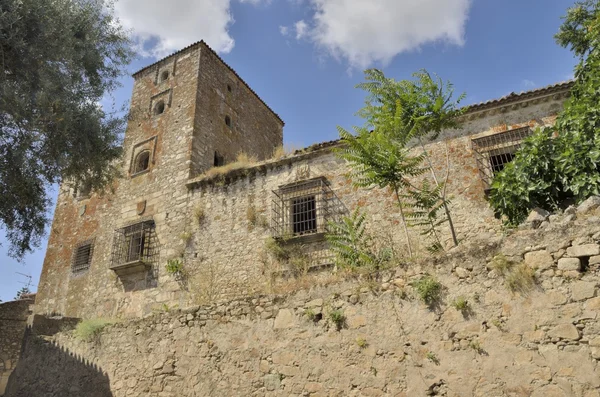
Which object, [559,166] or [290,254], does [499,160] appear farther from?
[290,254]

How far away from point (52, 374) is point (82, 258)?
288 inches

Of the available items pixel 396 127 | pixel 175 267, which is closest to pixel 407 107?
pixel 396 127

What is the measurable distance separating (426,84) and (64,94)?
8131 mm

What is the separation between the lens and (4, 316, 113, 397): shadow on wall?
899 cm

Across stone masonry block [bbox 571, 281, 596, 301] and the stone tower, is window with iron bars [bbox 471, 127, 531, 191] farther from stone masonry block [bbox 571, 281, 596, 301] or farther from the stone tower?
the stone tower

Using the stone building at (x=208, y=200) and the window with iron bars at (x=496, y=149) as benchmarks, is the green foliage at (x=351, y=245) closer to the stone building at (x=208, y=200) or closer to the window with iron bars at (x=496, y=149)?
the stone building at (x=208, y=200)

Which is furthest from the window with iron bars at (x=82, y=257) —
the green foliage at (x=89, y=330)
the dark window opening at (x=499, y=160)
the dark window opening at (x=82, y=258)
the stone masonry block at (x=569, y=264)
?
the stone masonry block at (x=569, y=264)

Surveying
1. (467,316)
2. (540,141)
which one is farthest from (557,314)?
(540,141)

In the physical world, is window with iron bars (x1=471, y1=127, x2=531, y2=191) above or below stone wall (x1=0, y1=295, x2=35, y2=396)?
above

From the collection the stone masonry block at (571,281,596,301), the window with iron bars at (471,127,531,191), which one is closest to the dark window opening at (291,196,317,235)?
the window with iron bars at (471,127,531,191)

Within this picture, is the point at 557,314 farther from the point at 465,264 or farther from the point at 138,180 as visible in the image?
the point at 138,180

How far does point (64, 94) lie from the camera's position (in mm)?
10648

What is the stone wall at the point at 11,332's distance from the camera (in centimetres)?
1366

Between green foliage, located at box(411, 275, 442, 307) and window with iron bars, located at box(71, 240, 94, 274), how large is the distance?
13.3 metres
